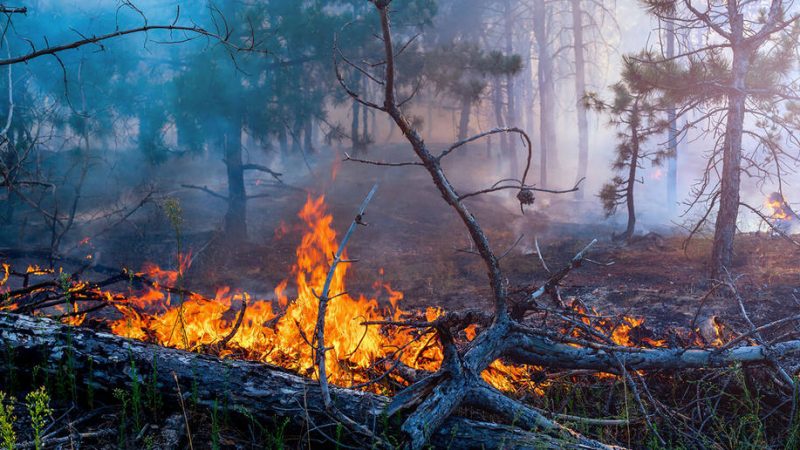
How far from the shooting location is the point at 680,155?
39.5 metres

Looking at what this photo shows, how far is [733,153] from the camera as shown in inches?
344

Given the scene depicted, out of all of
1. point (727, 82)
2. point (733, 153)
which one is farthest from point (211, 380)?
point (727, 82)

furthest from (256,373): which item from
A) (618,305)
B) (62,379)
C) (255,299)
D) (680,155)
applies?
(680,155)

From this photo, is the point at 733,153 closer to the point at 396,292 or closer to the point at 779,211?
the point at 779,211

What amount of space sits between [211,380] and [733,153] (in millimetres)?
9037

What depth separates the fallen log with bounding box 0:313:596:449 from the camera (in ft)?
9.48

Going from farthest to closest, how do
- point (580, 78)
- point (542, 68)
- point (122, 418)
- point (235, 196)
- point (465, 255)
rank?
point (542, 68) → point (580, 78) → point (235, 196) → point (465, 255) → point (122, 418)

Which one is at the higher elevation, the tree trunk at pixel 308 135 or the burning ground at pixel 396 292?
the tree trunk at pixel 308 135

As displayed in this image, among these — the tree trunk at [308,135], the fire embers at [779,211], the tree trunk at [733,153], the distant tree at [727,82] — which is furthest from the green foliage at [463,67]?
the fire embers at [779,211]

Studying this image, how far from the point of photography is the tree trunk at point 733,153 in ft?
28.2

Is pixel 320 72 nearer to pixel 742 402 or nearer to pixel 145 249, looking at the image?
pixel 145 249

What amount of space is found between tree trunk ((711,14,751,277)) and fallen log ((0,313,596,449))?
7.71 metres

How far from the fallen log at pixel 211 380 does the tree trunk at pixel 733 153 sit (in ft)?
25.3

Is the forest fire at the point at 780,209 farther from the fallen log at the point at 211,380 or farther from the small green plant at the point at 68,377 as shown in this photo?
the small green plant at the point at 68,377
